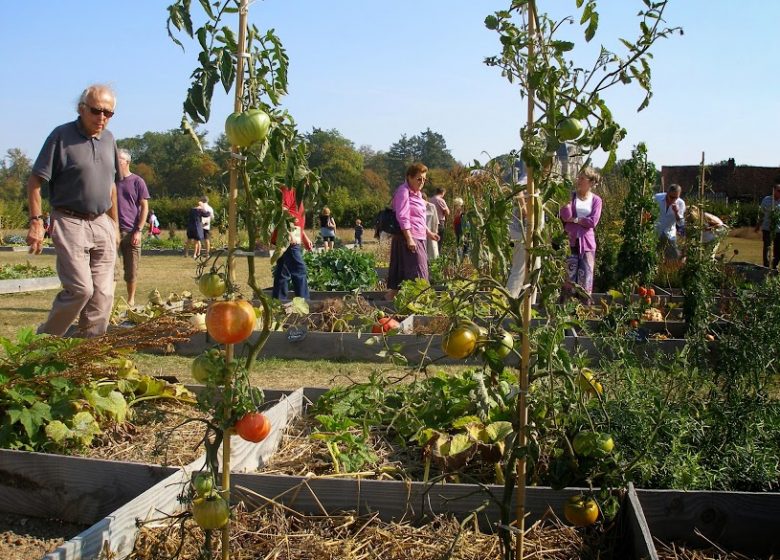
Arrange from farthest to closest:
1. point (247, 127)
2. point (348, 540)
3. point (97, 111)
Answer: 1. point (97, 111)
2. point (348, 540)
3. point (247, 127)

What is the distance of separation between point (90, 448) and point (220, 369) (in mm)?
1788

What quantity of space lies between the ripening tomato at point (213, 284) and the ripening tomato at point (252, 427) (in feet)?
1.18

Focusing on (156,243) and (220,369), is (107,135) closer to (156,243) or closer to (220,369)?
(220,369)

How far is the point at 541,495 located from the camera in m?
2.74

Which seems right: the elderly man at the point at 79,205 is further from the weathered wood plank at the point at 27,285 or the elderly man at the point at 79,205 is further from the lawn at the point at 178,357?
the weathered wood plank at the point at 27,285

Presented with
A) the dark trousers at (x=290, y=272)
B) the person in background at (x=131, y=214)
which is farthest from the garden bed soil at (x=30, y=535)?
the person in background at (x=131, y=214)

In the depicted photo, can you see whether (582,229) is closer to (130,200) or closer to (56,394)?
(130,200)

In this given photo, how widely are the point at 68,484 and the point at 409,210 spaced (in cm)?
496

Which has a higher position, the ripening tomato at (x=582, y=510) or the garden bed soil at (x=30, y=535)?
the ripening tomato at (x=582, y=510)

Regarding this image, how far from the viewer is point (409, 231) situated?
7.49 meters

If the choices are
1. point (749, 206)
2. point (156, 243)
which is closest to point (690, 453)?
point (156, 243)

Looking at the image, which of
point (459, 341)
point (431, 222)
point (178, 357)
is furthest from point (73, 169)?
point (431, 222)

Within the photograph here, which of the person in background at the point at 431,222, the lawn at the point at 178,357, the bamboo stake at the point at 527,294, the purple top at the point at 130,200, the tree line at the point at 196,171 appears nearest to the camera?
the bamboo stake at the point at 527,294

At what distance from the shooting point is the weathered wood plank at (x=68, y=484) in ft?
9.93
